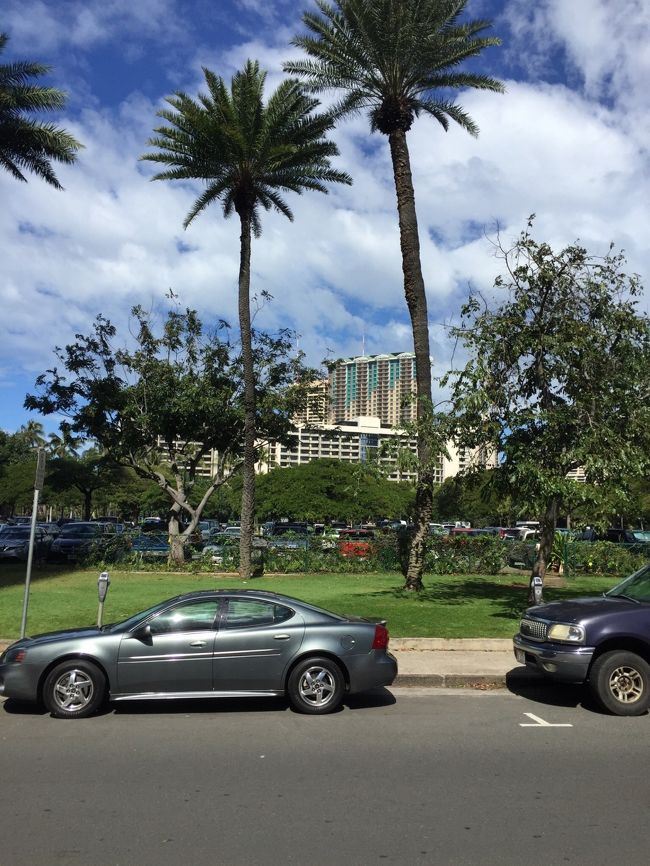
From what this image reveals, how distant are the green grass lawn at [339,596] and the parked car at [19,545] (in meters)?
1.00

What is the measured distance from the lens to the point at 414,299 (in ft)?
60.7

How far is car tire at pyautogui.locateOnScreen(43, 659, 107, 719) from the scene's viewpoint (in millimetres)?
7340

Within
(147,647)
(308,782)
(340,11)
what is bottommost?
(308,782)

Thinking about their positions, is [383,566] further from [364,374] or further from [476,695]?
[364,374]

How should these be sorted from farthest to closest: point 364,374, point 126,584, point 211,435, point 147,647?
point 364,374
point 211,435
point 126,584
point 147,647

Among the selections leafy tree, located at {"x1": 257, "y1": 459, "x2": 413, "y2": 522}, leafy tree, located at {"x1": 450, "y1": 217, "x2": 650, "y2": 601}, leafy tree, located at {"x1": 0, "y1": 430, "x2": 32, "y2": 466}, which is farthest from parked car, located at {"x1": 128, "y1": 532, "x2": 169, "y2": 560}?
leafy tree, located at {"x1": 0, "y1": 430, "x2": 32, "y2": 466}

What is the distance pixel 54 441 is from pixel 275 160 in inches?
3277

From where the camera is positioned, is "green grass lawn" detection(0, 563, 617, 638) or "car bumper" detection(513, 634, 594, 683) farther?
"green grass lawn" detection(0, 563, 617, 638)

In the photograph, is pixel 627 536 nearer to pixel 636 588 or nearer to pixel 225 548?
pixel 225 548

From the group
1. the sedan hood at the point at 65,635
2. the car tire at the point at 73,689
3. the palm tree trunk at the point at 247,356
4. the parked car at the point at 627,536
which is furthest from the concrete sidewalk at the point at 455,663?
the parked car at the point at 627,536

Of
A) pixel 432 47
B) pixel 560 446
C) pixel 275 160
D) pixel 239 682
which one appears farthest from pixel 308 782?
pixel 275 160

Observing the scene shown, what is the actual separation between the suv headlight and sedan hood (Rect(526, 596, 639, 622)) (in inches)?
3.1

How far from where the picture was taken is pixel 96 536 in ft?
83.3

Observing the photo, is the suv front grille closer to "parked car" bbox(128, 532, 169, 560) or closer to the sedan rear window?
the sedan rear window
